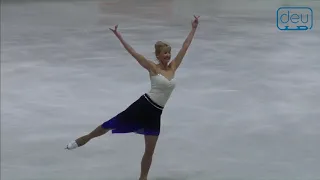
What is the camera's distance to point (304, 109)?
16.1 ft

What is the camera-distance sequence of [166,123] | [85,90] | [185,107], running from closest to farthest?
[166,123] → [185,107] → [85,90]

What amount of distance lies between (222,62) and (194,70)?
1.46 ft

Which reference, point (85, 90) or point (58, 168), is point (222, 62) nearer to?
point (85, 90)

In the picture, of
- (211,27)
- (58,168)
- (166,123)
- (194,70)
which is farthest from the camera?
(211,27)

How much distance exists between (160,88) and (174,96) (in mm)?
1968

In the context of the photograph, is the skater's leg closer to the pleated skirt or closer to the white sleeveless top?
the pleated skirt

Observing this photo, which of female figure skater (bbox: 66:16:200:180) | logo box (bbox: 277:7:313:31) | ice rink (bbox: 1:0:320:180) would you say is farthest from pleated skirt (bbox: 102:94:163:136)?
logo box (bbox: 277:7:313:31)

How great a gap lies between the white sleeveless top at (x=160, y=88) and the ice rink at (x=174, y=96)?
69cm

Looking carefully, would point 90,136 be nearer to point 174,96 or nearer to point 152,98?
point 152,98

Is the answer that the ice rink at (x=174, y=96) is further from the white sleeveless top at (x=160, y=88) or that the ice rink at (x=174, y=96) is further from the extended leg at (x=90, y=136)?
the white sleeveless top at (x=160, y=88)

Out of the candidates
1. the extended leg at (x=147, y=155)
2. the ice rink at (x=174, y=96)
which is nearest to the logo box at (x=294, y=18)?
the ice rink at (x=174, y=96)

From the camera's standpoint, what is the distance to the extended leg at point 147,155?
135 inches

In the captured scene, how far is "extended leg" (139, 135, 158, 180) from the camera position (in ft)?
11.2

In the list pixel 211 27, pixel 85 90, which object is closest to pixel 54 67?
pixel 85 90
